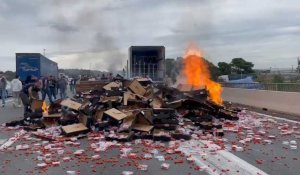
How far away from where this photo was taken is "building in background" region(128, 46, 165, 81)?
32.6 meters

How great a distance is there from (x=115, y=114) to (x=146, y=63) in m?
19.3

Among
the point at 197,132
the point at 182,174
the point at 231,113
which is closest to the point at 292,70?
the point at 231,113

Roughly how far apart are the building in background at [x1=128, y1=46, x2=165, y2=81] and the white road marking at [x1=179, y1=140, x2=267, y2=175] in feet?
69.5

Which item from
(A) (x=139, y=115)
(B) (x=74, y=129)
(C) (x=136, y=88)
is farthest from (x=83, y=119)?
(C) (x=136, y=88)

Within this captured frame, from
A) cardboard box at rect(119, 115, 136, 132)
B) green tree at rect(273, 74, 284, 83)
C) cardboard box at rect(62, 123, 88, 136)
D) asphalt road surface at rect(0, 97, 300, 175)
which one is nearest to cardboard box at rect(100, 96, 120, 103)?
cardboard box at rect(119, 115, 136, 132)

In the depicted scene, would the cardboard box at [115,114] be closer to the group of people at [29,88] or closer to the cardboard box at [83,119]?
the cardboard box at [83,119]

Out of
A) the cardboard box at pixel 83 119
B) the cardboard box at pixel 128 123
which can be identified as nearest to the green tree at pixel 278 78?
the cardboard box at pixel 128 123

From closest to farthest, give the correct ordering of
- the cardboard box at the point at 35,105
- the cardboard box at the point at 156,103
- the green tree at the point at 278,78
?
the cardboard box at the point at 156,103 < the cardboard box at the point at 35,105 < the green tree at the point at 278,78

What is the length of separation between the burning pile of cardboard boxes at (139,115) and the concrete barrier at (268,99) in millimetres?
3635

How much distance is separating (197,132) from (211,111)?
3530 millimetres

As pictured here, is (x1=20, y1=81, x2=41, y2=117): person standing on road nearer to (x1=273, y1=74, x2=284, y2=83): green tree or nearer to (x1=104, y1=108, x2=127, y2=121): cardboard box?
(x1=104, y1=108, x2=127, y2=121): cardboard box

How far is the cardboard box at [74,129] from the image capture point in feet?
43.4

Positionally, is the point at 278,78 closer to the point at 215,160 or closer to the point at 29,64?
the point at 29,64

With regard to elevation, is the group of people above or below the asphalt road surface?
above
